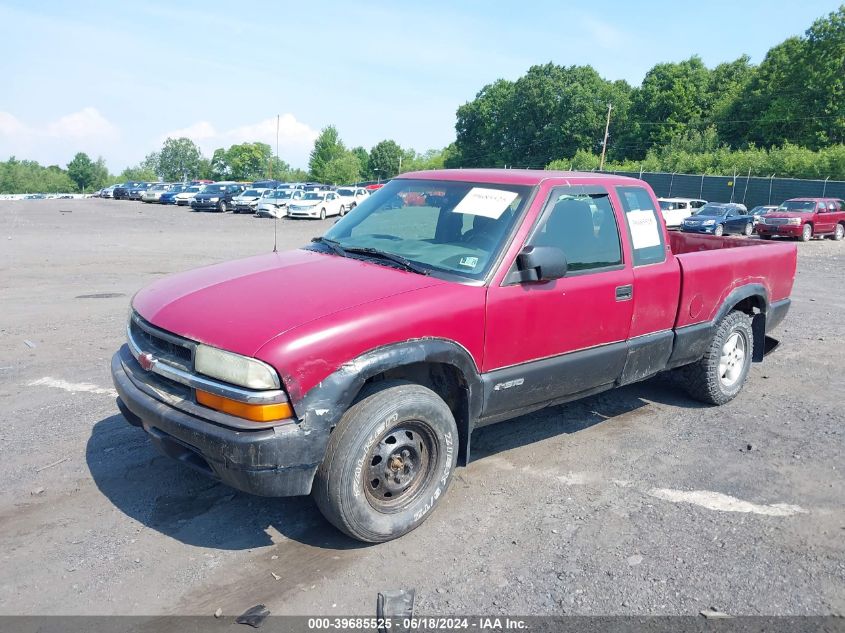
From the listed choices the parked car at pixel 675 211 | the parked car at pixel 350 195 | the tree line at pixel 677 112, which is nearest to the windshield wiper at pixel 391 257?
the parked car at pixel 675 211

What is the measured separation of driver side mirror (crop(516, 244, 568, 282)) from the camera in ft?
12.5

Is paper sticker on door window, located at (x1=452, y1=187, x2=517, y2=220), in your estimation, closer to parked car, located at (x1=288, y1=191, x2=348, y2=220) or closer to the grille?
the grille

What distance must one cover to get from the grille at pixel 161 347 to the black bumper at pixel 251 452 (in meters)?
0.25

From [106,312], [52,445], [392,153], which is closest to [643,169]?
[106,312]

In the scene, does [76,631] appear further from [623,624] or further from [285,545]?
[623,624]

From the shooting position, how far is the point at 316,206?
32.5 meters

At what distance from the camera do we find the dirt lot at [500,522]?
3074 millimetres

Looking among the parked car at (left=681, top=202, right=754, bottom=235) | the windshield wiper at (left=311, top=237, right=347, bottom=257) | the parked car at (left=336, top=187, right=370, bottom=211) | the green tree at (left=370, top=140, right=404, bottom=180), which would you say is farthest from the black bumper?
the green tree at (left=370, top=140, right=404, bottom=180)

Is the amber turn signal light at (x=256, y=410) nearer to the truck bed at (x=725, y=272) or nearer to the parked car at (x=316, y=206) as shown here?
the truck bed at (x=725, y=272)

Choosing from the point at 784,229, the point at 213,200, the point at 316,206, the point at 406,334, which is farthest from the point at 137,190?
the point at 406,334

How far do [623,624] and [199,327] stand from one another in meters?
2.43

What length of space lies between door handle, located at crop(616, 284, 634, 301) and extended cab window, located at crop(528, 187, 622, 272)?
17 cm

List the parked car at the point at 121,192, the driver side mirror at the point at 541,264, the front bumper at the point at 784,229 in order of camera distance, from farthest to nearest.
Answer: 1. the parked car at the point at 121,192
2. the front bumper at the point at 784,229
3. the driver side mirror at the point at 541,264

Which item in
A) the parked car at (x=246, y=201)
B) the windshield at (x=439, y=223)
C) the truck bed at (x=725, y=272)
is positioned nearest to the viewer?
the windshield at (x=439, y=223)
